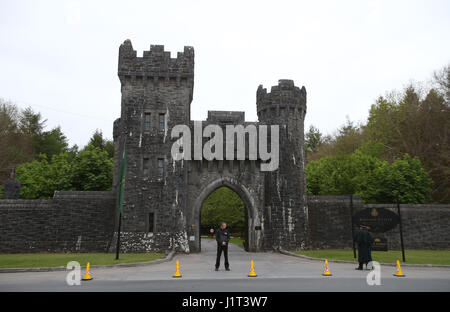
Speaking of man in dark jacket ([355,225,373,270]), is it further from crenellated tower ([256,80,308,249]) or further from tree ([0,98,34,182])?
tree ([0,98,34,182])

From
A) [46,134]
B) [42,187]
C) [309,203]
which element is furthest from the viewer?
[46,134]

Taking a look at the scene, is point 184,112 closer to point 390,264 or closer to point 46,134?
point 390,264

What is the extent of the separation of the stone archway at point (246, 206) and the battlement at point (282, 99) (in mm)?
5868

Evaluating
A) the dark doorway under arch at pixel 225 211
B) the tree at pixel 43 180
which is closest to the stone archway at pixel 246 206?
the tree at pixel 43 180

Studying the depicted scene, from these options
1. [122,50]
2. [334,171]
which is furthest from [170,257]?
[334,171]

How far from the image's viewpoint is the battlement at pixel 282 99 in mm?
26203

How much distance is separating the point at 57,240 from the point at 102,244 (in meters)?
2.83

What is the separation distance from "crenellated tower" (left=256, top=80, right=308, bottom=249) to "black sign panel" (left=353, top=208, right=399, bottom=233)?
732 centimetres

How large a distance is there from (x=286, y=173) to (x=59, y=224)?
1584 centimetres

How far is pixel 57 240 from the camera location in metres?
22.7

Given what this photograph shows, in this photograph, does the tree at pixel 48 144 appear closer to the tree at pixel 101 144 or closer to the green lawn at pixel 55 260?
the tree at pixel 101 144

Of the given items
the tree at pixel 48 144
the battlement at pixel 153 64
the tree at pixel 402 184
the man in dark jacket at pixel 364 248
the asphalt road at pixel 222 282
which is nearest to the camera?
the asphalt road at pixel 222 282

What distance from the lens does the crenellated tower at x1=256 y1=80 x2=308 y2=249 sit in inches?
964

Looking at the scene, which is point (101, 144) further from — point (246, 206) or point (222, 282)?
point (222, 282)
